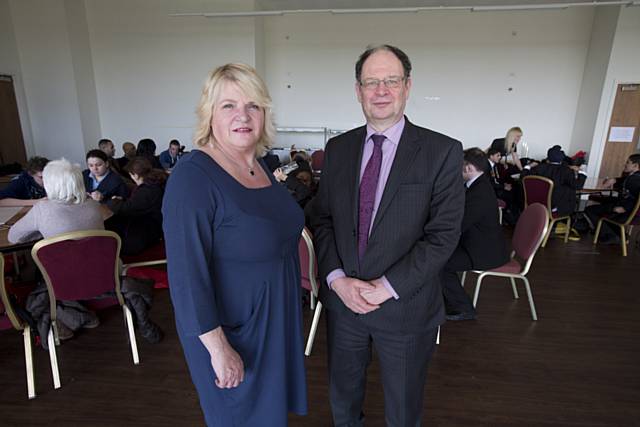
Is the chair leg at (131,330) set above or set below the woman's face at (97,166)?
below

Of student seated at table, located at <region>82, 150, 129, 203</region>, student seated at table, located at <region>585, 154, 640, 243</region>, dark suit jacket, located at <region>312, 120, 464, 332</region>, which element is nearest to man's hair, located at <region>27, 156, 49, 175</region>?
student seated at table, located at <region>82, 150, 129, 203</region>

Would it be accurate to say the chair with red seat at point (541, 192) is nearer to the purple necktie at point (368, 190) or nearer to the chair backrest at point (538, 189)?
the chair backrest at point (538, 189)

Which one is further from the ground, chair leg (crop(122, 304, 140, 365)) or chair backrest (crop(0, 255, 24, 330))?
chair backrest (crop(0, 255, 24, 330))

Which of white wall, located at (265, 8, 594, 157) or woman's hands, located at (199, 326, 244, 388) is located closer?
woman's hands, located at (199, 326, 244, 388)

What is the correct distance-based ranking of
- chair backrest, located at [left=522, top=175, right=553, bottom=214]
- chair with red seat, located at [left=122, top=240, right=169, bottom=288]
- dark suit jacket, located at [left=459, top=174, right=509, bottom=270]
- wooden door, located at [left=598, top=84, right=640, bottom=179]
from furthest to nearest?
wooden door, located at [left=598, top=84, right=640, bottom=179] → chair backrest, located at [left=522, top=175, right=553, bottom=214] → chair with red seat, located at [left=122, top=240, right=169, bottom=288] → dark suit jacket, located at [left=459, top=174, right=509, bottom=270]

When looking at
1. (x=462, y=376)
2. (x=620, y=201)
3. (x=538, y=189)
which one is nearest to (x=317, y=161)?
(x=538, y=189)

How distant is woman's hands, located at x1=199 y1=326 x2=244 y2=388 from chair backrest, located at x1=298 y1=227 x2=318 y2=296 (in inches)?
45.9

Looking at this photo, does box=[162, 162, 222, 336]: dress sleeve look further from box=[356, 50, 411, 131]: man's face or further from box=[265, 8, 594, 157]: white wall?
box=[265, 8, 594, 157]: white wall

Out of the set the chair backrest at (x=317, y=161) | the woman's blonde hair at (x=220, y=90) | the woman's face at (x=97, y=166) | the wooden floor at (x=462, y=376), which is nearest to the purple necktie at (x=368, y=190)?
the woman's blonde hair at (x=220, y=90)

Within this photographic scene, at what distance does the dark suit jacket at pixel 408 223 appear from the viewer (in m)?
1.25

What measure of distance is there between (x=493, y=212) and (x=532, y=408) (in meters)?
1.18

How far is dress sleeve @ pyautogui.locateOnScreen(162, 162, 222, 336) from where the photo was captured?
0.97 meters

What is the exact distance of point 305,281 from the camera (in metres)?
2.46

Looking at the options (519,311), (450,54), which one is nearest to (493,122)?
(450,54)
